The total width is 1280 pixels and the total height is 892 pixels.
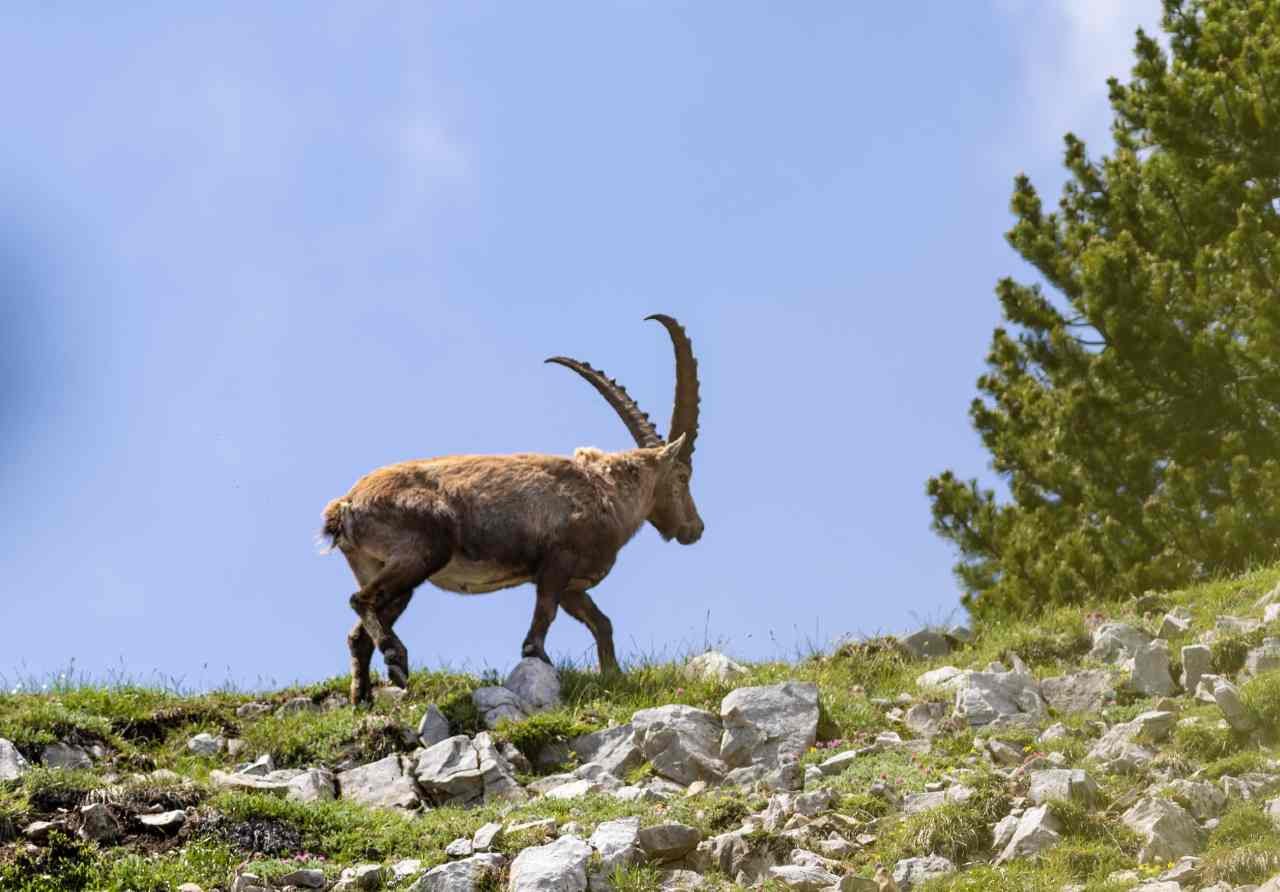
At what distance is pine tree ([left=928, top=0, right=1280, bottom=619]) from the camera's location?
17969 millimetres

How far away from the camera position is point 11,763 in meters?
11.7

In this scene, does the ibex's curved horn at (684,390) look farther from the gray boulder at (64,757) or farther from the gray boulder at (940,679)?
the gray boulder at (64,757)

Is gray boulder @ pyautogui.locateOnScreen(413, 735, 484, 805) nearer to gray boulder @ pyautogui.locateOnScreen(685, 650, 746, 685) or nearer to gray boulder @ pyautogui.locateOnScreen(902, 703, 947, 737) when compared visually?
gray boulder @ pyautogui.locateOnScreen(685, 650, 746, 685)

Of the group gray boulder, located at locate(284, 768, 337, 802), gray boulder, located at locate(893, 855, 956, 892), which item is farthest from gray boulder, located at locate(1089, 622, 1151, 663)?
gray boulder, located at locate(284, 768, 337, 802)

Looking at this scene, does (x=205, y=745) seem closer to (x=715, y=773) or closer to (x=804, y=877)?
(x=715, y=773)

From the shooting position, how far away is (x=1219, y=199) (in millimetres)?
19703

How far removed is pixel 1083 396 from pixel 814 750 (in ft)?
28.8

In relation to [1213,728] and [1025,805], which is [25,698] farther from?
[1213,728]

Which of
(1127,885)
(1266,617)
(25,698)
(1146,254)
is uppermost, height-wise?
(1146,254)

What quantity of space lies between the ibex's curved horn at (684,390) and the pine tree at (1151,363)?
4.21 m

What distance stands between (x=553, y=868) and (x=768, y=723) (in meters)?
2.70

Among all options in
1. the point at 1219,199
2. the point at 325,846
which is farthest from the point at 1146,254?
the point at 325,846

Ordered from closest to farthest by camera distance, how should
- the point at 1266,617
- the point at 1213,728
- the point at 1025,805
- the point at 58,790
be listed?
the point at 1025,805
the point at 1213,728
the point at 58,790
the point at 1266,617

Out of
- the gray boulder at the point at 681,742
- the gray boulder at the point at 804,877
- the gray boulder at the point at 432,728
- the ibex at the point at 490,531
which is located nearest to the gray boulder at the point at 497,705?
the gray boulder at the point at 432,728
